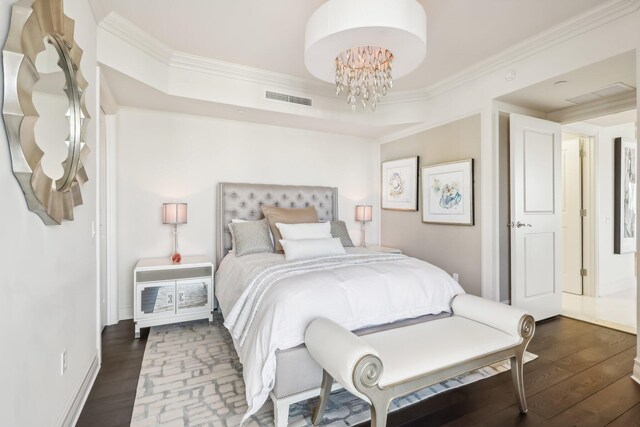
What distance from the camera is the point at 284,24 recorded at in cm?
253

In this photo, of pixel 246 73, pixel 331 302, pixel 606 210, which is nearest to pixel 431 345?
pixel 331 302

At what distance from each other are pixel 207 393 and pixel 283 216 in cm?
193

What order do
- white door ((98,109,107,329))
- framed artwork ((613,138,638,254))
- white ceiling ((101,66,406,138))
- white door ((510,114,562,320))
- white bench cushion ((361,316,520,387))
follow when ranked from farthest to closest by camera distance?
framed artwork ((613,138,638,254)), white door ((510,114,562,320)), white door ((98,109,107,329)), white ceiling ((101,66,406,138)), white bench cushion ((361,316,520,387))

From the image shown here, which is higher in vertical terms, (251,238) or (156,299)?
(251,238)

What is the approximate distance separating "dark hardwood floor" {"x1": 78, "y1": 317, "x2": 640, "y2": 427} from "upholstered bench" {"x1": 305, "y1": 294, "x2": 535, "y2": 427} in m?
0.21

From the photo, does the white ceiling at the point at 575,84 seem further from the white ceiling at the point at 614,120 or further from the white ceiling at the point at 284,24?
the white ceiling at the point at 614,120

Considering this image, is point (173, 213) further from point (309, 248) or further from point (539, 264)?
point (539, 264)

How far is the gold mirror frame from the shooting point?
41.4 inches

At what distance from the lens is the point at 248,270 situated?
8.52 feet


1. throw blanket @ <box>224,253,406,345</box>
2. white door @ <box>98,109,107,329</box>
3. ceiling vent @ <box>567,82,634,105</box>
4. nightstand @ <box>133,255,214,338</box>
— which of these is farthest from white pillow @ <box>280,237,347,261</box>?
ceiling vent @ <box>567,82,634,105</box>

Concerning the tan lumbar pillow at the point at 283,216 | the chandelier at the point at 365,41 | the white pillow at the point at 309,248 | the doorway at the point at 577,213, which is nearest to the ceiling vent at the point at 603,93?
the doorway at the point at 577,213

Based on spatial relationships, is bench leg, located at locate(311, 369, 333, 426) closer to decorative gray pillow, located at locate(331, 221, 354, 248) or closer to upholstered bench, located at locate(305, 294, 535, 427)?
upholstered bench, located at locate(305, 294, 535, 427)

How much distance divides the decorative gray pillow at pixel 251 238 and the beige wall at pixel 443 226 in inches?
77.7

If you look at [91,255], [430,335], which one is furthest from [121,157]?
[430,335]
